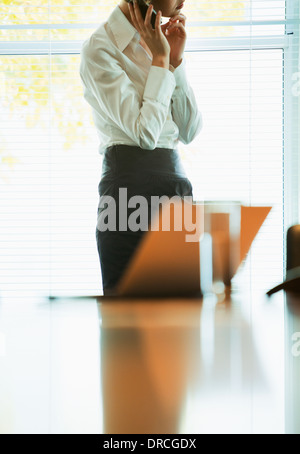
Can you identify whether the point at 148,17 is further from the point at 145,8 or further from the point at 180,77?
the point at 180,77

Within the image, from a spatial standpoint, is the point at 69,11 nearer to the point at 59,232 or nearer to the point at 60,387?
the point at 59,232

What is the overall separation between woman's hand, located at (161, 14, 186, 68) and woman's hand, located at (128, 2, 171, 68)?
5.2 inches

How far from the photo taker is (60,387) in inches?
10.2

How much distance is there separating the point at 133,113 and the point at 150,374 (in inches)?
51.7

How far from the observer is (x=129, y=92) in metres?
1.53

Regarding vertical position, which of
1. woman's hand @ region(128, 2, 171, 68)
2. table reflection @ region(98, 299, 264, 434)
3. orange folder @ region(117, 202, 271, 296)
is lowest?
table reflection @ region(98, 299, 264, 434)

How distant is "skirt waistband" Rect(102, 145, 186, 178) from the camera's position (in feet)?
5.17

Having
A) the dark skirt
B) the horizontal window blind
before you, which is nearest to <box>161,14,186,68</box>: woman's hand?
the dark skirt

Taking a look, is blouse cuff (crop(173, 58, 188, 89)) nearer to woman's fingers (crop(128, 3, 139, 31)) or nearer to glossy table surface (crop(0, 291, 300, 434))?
woman's fingers (crop(128, 3, 139, 31))

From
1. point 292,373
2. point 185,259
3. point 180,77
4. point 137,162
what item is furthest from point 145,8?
point 292,373

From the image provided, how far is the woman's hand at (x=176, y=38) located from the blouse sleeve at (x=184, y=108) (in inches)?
2.7

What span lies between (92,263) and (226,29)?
163cm

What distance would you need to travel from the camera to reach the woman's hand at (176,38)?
175 cm

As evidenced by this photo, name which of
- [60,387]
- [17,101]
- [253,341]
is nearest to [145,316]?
[253,341]
